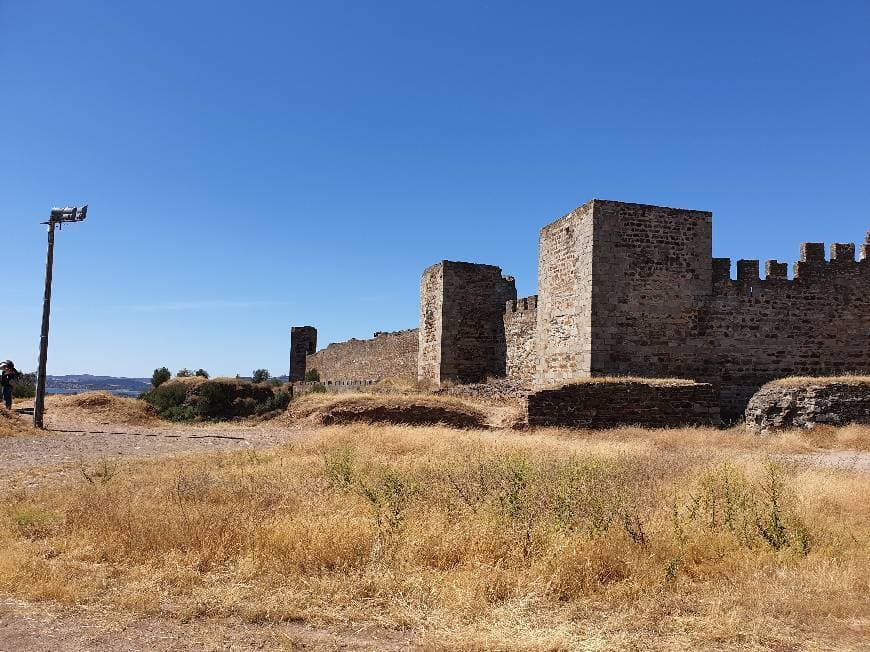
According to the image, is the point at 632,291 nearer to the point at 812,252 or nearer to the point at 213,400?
the point at 812,252

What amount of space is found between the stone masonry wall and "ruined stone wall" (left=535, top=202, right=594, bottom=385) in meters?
1.40

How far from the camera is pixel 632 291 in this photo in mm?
15820

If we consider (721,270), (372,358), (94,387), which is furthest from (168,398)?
(94,387)

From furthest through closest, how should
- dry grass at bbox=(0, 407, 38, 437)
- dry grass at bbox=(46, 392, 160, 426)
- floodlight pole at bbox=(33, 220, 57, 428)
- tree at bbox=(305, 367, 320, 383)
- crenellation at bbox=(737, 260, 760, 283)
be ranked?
tree at bbox=(305, 367, 320, 383), dry grass at bbox=(46, 392, 160, 426), crenellation at bbox=(737, 260, 760, 283), floodlight pole at bbox=(33, 220, 57, 428), dry grass at bbox=(0, 407, 38, 437)

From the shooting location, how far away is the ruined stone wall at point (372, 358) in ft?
90.2

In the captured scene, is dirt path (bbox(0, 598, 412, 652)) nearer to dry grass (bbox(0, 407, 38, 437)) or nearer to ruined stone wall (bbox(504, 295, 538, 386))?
dry grass (bbox(0, 407, 38, 437))

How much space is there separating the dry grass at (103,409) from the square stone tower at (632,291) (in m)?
12.7

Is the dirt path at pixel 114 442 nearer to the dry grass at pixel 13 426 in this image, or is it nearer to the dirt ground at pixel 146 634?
the dry grass at pixel 13 426

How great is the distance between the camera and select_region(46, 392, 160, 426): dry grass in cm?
1933

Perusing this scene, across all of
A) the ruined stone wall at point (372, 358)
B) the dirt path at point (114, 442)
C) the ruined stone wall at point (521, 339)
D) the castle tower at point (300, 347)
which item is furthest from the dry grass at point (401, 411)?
the castle tower at point (300, 347)

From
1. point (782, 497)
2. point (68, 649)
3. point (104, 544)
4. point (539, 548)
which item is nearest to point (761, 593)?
point (539, 548)

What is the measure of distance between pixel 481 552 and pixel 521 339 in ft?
53.4

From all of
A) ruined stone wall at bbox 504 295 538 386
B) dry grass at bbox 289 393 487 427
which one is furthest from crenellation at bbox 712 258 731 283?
dry grass at bbox 289 393 487 427

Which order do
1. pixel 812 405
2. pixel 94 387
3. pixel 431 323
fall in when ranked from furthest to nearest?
pixel 94 387, pixel 431 323, pixel 812 405
